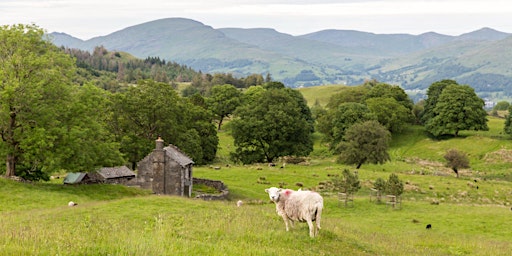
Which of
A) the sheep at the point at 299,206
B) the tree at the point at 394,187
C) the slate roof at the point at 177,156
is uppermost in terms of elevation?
the sheep at the point at 299,206

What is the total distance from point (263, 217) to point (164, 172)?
2878 cm

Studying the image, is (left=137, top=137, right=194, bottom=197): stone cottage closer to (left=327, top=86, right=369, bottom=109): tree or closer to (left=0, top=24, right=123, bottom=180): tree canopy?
(left=0, top=24, right=123, bottom=180): tree canopy

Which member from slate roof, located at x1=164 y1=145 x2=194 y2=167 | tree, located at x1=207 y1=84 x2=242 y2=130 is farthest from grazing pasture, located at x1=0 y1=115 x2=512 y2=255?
tree, located at x1=207 y1=84 x2=242 y2=130

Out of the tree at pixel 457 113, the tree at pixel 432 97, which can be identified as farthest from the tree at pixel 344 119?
the tree at pixel 432 97

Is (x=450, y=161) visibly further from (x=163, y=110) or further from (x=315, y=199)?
(x=315, y=199)

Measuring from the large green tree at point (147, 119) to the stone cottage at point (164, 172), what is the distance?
12.6m

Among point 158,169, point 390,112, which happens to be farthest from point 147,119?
point 390,112

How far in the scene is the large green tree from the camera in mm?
66812

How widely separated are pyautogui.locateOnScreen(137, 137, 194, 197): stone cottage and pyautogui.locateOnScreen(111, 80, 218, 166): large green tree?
1255cm

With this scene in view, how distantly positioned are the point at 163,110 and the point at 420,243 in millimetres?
47574

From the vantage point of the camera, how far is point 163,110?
69000 mm

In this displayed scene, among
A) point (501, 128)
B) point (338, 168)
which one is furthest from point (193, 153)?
point (501, 128)

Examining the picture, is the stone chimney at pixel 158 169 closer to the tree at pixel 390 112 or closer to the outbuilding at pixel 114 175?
the outbuilding at pixel 114 175

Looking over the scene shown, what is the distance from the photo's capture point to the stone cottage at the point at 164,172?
5250cm
